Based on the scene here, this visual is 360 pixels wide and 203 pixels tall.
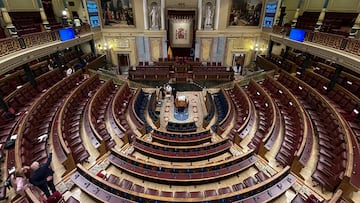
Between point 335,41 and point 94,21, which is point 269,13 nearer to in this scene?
point 335,41

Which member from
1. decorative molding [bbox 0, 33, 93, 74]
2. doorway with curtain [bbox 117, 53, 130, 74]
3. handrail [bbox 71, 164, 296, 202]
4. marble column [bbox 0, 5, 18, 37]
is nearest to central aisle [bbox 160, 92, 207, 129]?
handrail [bbox 71, 164, 296, 202]

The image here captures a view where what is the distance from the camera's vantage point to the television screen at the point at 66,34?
1107cm

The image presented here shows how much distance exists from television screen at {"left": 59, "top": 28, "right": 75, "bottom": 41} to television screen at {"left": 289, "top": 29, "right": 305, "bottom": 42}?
14275 mm

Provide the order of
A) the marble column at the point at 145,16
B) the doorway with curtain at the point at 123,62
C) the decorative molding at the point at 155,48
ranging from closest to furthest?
the marble column at the point at 145,16, the decorative molding at the point at 155,48, the doorway with curtain at the point at 123,62

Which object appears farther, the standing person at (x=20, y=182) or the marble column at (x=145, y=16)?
the marble column at (x=145, y=16)

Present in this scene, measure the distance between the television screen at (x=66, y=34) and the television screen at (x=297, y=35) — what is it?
14275mm

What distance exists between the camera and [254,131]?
28.6ft

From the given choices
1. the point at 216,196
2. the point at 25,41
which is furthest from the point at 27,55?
the point at 216,196

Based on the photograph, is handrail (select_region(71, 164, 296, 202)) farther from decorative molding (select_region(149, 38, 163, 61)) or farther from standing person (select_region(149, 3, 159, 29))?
standing person (select_region(149, 3, 159, 29))

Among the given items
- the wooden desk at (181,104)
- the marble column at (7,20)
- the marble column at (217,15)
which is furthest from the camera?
the marble column at (217,15)

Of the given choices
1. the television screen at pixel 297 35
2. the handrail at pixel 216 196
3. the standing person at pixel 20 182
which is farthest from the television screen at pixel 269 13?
the standing person at pixel 20 182

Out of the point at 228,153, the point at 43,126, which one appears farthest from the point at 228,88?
the point at 43,126

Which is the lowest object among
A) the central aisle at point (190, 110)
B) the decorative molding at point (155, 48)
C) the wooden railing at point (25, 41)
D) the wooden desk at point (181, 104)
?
the central aisle at point (190, 110)

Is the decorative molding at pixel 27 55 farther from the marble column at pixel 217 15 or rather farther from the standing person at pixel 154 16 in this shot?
the marble column at pixel 217 15
